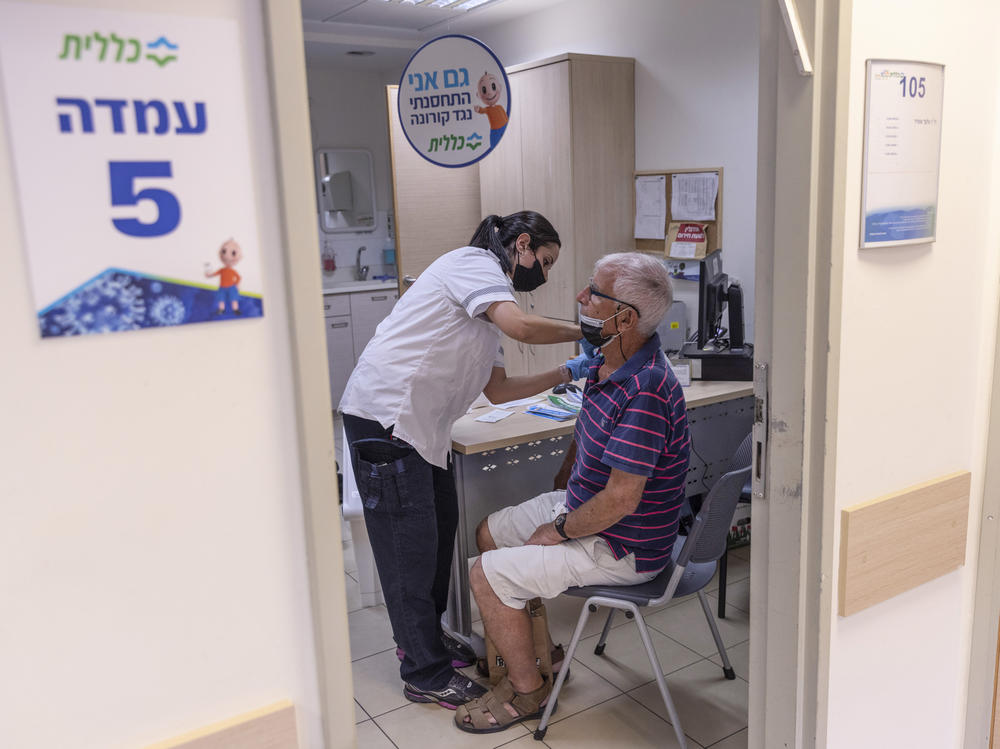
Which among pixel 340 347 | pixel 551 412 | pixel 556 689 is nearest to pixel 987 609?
pixel 556 689

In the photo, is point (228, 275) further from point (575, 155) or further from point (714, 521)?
point (575, 155)

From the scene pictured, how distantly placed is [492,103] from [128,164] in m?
2.50

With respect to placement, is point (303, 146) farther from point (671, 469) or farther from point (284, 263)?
point (671, 469)

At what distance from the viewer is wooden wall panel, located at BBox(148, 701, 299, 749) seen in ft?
3.31

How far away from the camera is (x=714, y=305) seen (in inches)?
133

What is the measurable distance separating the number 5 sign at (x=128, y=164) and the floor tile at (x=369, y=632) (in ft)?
7.14

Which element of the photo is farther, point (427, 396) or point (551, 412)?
point (551, 412)

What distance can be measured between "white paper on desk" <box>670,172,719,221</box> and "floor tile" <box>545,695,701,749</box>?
252cm

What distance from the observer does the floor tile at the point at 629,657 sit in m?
2.68

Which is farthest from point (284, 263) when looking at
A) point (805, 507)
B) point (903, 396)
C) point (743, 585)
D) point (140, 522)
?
point (743, 585)

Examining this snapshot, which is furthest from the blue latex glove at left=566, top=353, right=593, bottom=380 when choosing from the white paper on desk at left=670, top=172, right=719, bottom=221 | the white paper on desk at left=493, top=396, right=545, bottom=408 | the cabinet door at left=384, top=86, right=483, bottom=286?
the cabinet door at left=384, top=86, right=483, bottom=286

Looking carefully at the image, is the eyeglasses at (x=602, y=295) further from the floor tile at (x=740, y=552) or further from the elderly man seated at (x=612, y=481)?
the floor tile at (x=740, y=552)

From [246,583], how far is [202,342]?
31 centimetres

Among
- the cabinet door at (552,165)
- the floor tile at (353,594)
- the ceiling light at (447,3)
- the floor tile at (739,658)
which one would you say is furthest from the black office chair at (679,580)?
the ceiling light at (447,3)
